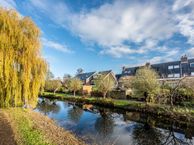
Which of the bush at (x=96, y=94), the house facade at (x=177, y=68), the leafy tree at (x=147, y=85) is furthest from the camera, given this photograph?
the house facade at (x=177, y=68)

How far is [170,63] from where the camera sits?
146ft

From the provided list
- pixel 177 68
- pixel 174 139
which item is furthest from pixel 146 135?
pixel 177 68

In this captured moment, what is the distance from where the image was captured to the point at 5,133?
29.0 ft

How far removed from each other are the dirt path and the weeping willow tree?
3.14 m

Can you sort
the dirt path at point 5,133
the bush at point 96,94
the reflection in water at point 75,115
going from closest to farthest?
the dirt path at point 5,133 < the reflection in water at point 75,115 < the bush at point 96,94

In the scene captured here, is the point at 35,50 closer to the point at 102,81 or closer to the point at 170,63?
the point at 102,81

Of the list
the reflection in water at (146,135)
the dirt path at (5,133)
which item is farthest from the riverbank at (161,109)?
the dirt path at (5,133)

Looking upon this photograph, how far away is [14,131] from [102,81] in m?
23.3

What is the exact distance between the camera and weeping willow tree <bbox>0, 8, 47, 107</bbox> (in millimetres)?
13203

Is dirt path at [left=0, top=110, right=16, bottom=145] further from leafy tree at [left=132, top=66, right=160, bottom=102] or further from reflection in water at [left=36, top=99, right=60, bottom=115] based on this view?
leafy tree at [left=132, top=66, right=160, bottom=102]

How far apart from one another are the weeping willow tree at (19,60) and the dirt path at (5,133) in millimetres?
3141

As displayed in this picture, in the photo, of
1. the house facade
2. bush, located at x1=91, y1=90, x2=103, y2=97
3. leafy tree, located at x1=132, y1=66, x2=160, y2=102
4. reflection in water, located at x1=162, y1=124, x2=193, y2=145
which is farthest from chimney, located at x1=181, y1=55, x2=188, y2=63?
reflection in water, located at x1=162, y1=124, x2=193, y2=145

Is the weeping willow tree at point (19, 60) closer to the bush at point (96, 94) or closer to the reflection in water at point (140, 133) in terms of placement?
the reflection in water at point (140, 133)

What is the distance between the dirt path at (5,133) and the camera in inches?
303
